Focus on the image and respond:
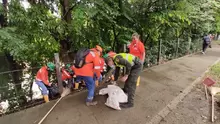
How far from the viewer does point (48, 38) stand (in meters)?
4.11

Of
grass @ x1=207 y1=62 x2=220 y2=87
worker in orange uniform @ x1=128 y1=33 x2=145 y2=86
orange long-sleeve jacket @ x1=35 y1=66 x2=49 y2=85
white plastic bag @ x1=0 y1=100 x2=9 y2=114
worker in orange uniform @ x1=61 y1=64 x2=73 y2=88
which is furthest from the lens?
grass @ x1=207 y1=62 x2=220 y2=87

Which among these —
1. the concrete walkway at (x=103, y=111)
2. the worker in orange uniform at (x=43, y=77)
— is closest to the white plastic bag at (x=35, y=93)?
the worker in orange uniform at (x=43, y=77)

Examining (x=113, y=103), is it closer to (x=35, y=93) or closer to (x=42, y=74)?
(x=42, y=74)

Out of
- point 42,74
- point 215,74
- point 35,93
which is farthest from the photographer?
point 215,74

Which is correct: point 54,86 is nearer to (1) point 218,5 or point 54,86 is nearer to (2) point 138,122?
(2) point 138,122

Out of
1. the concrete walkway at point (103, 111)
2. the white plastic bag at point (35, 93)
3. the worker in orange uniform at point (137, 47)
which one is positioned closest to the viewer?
the concrete walkway at point (103, 111)

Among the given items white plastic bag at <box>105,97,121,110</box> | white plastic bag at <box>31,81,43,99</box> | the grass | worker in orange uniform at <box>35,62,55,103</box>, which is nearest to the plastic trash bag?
white plastic bag at <box>105,97,121,110</box>

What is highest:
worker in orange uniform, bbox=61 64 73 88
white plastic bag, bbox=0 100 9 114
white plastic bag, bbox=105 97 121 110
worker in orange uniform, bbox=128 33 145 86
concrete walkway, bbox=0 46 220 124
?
worker in orange uniform, bbox=128 33 145 86

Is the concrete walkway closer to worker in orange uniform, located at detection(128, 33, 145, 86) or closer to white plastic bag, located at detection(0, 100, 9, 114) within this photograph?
worker in orange uniform, located at detection(128, 33, 145, 86)

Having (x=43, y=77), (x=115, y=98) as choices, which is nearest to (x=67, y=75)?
(x=43, y=77)

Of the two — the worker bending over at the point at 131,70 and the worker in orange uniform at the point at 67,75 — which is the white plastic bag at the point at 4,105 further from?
the worker bending over at the point at 131,70

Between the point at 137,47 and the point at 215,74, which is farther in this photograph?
the point at 215,74

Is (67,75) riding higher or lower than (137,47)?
lower

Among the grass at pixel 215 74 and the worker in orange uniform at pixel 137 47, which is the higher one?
the worker in orange uniform at pixel 137 47
